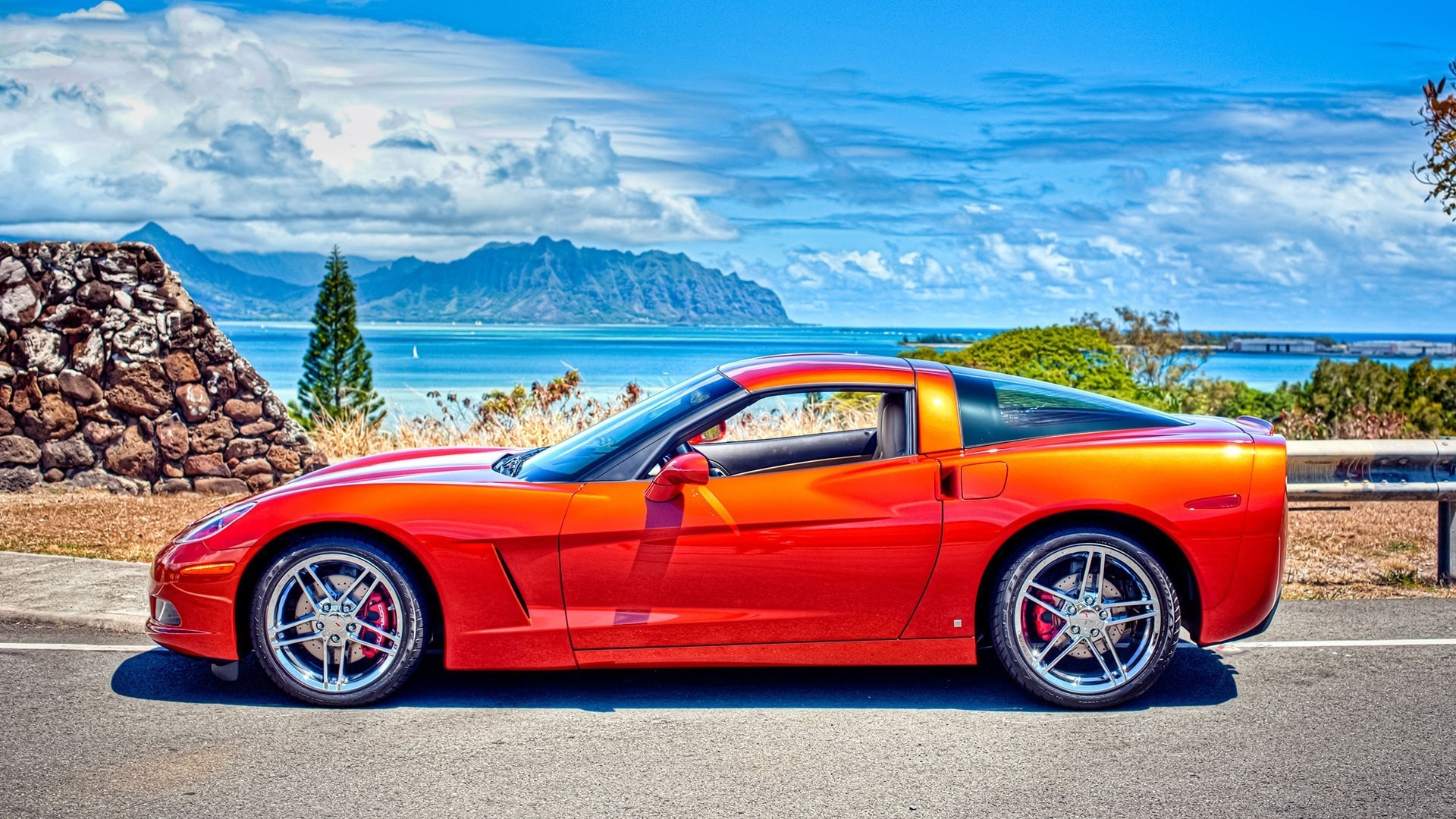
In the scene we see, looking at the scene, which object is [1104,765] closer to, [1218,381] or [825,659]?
[825,659]

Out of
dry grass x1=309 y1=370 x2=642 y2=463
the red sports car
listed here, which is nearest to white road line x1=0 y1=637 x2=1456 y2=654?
the red sports car

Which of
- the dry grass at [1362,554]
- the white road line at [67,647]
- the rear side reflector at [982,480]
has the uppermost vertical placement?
the rear side reflector at [982,480]

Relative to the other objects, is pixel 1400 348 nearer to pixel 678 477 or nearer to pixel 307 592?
pixel 678 477

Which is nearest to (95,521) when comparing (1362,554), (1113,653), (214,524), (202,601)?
(214,524)

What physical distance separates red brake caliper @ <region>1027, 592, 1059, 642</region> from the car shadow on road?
0.31 m

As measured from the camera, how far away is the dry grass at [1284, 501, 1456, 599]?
304 inches

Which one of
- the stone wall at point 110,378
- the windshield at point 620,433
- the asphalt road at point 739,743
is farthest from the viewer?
the stone wall at point 110,378

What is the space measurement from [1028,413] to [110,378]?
9.13 meters

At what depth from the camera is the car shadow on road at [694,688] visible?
5.30 m

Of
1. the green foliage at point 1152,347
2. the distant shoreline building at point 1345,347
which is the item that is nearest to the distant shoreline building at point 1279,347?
the distant shoreline building at point 1345,347

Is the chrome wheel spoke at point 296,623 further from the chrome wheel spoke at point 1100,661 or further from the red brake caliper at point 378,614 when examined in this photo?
Answer: the chrome wheel spoke at point 1100,661

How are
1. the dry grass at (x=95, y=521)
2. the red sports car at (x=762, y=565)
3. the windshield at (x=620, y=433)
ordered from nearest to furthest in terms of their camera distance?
the red sports car at (x=762, y=565) < the windshield at (x=620, y=433) < the dry grass at (x=95, y=521)

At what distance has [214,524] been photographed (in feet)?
17.4

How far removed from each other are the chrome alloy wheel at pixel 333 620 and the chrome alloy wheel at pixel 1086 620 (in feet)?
8.67
